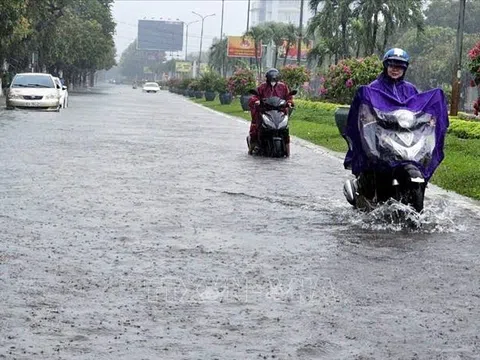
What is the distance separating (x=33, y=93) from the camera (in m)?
40.2

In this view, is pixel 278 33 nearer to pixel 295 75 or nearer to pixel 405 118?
pixel 295 75

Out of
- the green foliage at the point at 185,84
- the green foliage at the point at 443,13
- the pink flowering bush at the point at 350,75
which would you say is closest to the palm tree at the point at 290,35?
the green foliage at the point at 185,84

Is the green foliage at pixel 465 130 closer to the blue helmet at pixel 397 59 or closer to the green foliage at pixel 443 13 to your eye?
the blue helmet at pixel 397 59

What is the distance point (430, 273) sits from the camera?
8305 millimetres

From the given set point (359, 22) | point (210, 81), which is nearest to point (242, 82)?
point (359, 22)

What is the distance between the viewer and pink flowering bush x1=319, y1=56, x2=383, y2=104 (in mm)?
35406

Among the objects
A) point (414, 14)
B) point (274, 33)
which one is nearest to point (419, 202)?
point (414, 14)

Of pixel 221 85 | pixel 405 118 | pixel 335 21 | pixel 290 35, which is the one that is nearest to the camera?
pixel 405 118

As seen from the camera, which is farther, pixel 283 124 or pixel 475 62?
pixel 283 124

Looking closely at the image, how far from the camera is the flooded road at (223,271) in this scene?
592 centimetres

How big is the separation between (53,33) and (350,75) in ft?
132

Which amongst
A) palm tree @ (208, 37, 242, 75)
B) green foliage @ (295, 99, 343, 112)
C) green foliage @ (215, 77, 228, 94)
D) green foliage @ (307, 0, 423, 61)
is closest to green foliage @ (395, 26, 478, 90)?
palm tree @ (208, 37, 242, 75)

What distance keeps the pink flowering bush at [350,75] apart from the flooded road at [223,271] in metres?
20.3

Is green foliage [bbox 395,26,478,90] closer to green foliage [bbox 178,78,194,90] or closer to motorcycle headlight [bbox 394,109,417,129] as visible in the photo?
green foliage [bbox 178,78,194,90]
